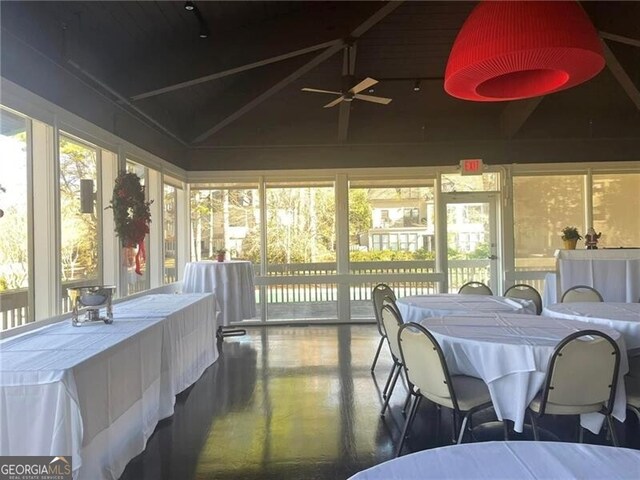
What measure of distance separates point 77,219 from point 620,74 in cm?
686

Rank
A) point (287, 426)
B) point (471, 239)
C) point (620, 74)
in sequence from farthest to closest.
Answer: point (471, 239) < point (620, 74) < point (287, 426)

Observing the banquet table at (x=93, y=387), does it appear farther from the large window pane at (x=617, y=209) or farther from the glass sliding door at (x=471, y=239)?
the large window pane at (x=617, y=209)

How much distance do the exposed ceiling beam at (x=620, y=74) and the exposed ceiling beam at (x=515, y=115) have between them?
3.07ft

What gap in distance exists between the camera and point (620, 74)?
580 centimetres

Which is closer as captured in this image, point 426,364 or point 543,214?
point 426,364

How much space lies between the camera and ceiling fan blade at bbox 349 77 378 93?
14.7ft

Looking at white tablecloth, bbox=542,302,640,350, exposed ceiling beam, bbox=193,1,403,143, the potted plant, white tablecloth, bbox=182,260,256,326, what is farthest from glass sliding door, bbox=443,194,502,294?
white tablecloth, bbox=182,260,256,326

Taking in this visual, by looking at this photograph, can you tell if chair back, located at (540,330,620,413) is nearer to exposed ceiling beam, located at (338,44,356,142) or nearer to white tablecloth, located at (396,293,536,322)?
white tablecloth, located at (396,293,536,322)

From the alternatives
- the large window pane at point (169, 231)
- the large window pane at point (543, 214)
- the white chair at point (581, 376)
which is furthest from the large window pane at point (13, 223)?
the large window pane at point (543, 214)

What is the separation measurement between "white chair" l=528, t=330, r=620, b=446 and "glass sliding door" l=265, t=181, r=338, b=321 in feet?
16.9

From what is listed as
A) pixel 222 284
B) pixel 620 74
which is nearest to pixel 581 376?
pixel 222 284

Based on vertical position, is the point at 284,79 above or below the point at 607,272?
above

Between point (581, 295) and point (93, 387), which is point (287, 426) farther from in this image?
point (581, 295)

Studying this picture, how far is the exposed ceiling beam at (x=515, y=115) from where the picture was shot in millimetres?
6509
